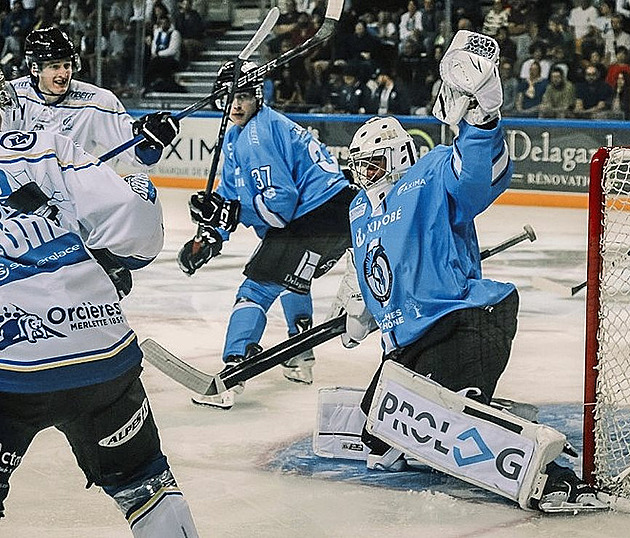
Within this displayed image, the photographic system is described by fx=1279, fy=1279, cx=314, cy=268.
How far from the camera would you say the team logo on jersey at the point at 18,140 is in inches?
67.7

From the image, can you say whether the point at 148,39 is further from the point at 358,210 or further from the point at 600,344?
the point at 600,344

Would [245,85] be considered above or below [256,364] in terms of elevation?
above

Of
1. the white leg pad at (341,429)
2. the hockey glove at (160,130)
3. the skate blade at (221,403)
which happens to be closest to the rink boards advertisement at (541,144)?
the skate blade at (221,403)

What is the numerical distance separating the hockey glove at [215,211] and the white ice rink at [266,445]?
49 cm

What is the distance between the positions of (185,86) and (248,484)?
655 cm

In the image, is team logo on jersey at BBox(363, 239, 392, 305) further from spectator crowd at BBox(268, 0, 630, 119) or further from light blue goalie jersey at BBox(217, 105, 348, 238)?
spectator crowd at BBox(268, 0, 630, 119)

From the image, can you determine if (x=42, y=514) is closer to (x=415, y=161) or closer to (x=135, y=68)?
(x=415, y=161)

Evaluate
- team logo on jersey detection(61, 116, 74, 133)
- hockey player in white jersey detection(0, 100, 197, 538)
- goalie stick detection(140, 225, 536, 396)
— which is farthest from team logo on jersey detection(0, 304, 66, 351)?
team logo on jersey detection(61, 116, 74, 133)

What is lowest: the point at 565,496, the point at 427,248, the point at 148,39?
the point at 148,39

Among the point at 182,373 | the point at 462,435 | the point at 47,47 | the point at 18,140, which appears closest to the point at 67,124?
the point at 47,47

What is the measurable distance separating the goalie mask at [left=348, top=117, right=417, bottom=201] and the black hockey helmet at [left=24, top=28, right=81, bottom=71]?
120cm

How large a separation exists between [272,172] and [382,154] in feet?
2.81

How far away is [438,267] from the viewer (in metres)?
2.71

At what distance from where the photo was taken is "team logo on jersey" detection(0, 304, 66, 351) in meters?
1.73
